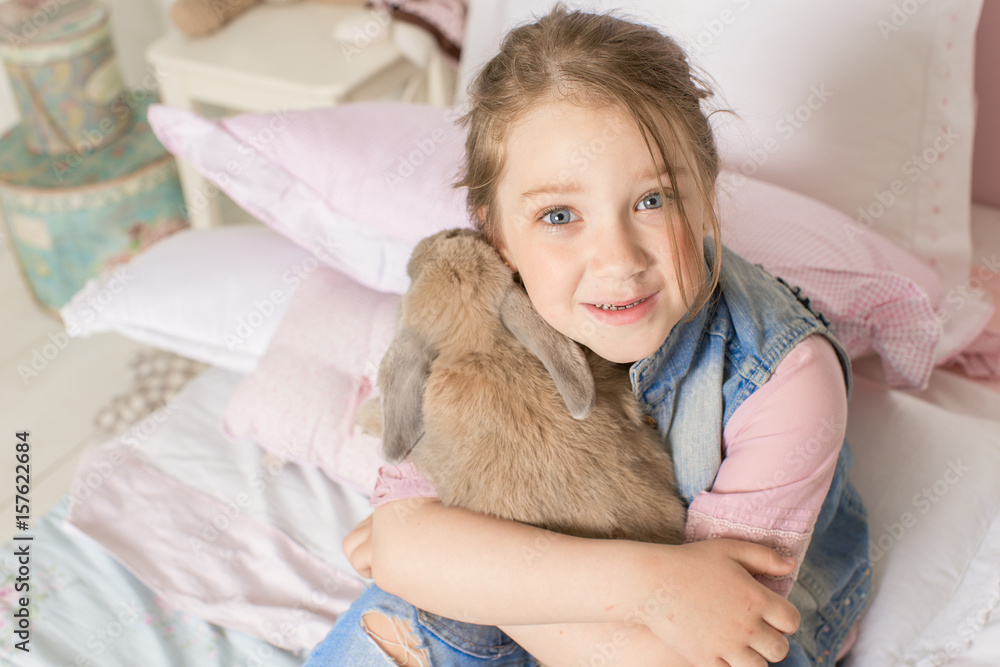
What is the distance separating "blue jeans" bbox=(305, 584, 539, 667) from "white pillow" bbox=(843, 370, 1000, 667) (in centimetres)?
44

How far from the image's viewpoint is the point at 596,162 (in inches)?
29.0

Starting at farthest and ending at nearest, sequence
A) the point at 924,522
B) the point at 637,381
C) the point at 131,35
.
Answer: the point at 131,35 → the point at 924,522 → the point at 637,381

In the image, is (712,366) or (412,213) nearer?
(712,366)

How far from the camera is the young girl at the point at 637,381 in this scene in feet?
2.47

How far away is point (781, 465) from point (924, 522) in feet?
1.28

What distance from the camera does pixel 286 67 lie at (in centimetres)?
181

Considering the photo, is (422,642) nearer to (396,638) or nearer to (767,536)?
(396,638)

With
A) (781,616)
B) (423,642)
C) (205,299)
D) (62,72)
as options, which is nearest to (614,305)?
(781,616)

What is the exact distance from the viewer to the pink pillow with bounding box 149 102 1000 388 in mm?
Result: 1125

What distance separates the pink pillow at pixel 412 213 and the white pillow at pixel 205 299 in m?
0.13

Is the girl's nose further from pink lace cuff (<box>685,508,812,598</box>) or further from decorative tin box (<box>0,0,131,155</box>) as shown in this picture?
decorative tin box (<box>0,0,131,155</box>)

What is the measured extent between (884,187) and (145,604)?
52.6 inches

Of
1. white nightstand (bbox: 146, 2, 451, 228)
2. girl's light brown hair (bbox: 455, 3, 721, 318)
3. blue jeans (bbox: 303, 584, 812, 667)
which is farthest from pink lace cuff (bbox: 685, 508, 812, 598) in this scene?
white nightstand (bbox: 146, 2, 451, 228)

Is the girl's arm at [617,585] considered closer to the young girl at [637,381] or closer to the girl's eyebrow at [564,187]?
the young girl at [637,381]
